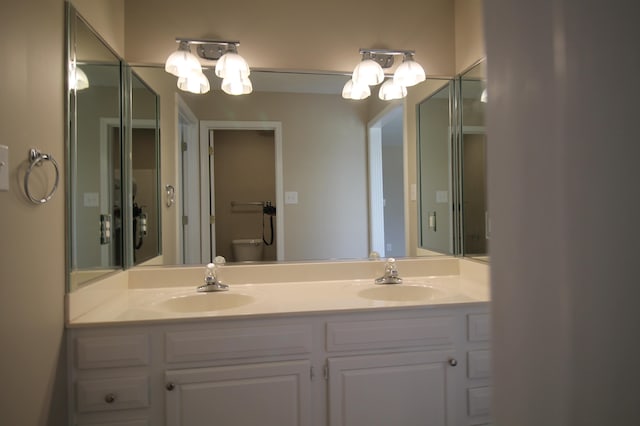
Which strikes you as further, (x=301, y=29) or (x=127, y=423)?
(x=301, y=29)

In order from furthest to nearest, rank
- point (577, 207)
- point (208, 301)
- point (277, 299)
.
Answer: point (208, 301) < point (277, 299) < point (577, 207)

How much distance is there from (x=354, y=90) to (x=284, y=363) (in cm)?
133

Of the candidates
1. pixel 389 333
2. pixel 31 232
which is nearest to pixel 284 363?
pixel 389 333

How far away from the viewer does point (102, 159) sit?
139cm

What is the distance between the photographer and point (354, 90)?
5.72ft

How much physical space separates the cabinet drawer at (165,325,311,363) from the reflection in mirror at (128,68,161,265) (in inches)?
25.2

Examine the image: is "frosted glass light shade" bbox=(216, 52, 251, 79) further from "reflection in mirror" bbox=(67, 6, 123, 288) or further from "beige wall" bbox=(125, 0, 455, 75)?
"reflection in mirror" bbox=(67, 6, 123, 288)

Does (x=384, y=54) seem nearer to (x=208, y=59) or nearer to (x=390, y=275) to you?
(x=208, y=59)

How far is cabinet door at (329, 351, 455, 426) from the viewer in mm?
1215

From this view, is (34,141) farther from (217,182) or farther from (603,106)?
(603,106)

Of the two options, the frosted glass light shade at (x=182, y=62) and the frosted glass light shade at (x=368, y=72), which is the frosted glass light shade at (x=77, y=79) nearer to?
the frosted glass light shade at (x=182, y=62)

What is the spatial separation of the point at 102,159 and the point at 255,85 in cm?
77

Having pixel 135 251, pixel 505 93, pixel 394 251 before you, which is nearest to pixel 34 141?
pixel 135 251

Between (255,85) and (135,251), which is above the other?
(255,85)
